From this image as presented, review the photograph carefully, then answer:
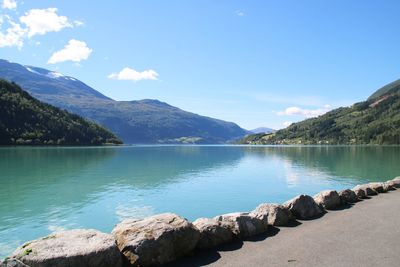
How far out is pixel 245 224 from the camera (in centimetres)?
1424

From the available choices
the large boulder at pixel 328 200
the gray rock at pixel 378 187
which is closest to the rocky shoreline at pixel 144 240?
the large boulder at pixel 328 200

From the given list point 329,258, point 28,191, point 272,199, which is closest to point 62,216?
point 28,191

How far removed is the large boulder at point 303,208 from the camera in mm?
17266

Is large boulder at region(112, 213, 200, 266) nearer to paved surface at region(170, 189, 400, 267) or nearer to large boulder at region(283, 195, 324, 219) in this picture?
paved surface at region(170, 189, 400, 267)

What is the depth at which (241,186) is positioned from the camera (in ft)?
173

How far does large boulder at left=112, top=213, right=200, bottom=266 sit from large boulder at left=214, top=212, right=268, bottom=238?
6.98 ft

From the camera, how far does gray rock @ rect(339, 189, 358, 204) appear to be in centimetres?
2095

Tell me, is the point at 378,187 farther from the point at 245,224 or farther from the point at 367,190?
the point at 245,224

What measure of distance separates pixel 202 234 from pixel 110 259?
3.63 metres

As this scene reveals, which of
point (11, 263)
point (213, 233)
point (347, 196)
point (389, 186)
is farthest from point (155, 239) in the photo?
point (389, 186)

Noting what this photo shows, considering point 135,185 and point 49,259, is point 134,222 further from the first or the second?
point 135,185

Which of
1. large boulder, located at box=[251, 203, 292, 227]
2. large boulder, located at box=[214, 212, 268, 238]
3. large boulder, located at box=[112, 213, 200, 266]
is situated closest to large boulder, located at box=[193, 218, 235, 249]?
large boulder, located at box=[214, 212, 268, 238]

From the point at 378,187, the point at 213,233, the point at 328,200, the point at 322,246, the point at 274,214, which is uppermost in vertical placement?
the point at 378,187

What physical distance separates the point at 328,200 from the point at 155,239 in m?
11.5
